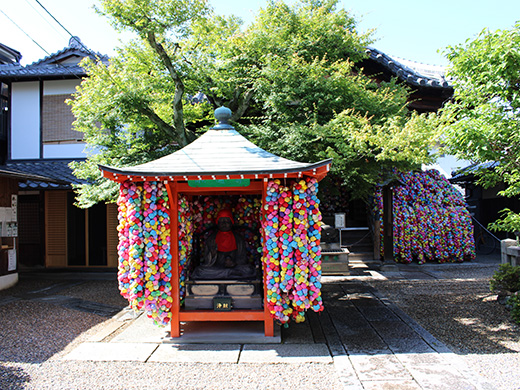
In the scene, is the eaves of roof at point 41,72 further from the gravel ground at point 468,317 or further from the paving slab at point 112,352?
the gravel ground at point 468,317

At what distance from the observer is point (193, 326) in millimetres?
6473

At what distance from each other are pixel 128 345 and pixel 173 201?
95.7 inches

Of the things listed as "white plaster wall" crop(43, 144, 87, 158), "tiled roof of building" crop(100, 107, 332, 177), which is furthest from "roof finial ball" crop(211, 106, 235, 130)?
"white plaster wall" crop(43, 144, 87, 158)

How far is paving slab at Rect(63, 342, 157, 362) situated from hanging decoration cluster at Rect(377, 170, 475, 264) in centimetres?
880

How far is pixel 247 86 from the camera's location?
354 inches

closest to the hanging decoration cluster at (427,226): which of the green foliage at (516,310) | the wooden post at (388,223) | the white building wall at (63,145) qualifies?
the wooden post at (388,223)

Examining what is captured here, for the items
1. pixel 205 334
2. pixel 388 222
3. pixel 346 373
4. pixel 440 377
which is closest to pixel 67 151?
pixel 205 334

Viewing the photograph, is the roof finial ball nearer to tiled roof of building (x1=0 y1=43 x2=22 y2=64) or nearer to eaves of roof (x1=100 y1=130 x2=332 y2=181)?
eaves of roof (x1=100 y1=130 x2=332 y2=181)

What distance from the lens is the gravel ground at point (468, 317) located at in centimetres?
493

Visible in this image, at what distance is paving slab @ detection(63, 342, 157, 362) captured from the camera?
535 cm

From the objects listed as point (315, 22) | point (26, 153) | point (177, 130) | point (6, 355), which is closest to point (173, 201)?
point (177, 130)

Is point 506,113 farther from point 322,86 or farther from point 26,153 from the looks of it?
point 26,153

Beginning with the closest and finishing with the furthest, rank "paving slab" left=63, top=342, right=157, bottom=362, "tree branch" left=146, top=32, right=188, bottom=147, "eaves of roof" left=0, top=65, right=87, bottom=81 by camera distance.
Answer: "paving slab" left=63, top=342, right=157, bottom=362
"tree branch" left=146, top=32, right=188, bottom=147
"eaves of roof" left=0, top=65, right=87, bottom=81

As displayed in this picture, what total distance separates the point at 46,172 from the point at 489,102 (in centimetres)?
1184
